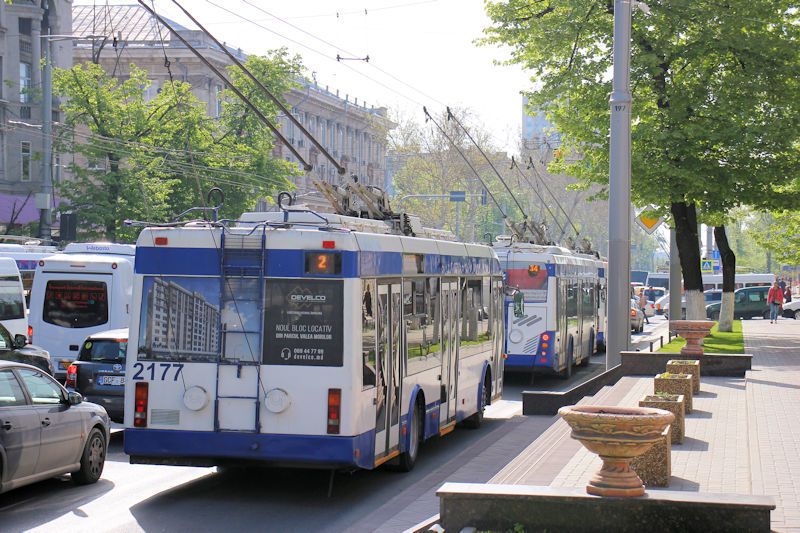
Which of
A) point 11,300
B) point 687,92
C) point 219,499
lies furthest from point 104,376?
point 687,92

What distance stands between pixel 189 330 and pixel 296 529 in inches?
90.8

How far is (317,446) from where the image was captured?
38.0ft

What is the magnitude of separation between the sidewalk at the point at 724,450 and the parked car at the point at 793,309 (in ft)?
166

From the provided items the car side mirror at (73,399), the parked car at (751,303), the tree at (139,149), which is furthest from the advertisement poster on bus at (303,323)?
the parked car at (751,303)

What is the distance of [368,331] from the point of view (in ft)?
40.0

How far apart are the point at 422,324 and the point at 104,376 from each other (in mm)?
4834

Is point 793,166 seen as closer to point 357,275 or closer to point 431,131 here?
point 357,275

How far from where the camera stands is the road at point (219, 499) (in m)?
11.1

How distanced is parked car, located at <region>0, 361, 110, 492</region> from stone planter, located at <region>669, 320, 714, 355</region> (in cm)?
1146

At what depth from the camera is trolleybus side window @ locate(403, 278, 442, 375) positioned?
1388 centimetres

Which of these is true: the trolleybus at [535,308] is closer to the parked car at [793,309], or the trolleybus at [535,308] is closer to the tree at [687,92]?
the tree at [687,92]

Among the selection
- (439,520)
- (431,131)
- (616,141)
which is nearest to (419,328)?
(439,520)

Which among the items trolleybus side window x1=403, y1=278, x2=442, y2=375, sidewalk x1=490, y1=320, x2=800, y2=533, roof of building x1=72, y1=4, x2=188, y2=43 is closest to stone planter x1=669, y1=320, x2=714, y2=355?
sidewalk x1=490, y1=320, x2=800, y2=533

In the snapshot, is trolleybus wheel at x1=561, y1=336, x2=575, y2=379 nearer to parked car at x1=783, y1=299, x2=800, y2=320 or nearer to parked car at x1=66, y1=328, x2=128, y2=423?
parked car at x1=66, y1=328, x2=128, y2=423
